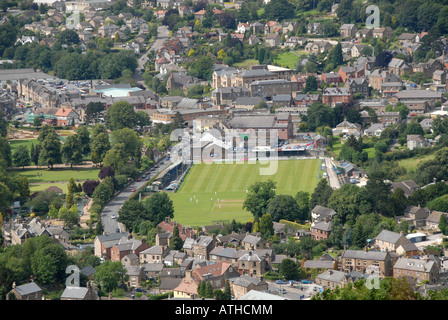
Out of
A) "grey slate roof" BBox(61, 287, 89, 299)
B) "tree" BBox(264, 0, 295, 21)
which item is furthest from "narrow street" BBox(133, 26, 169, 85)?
"grey slate roof" BBox(61, 287, 89, 299)

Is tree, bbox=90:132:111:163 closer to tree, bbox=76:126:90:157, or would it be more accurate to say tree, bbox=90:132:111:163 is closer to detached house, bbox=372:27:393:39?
tree, bbox=76:126:90:157

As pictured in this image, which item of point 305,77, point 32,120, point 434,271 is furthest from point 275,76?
point 434,271

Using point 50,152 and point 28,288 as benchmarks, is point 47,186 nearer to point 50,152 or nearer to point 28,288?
point 50,152

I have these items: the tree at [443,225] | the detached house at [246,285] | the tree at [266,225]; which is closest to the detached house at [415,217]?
the tree at [443,225]

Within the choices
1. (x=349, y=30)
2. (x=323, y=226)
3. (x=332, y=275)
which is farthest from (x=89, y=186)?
(x=349, y=30)

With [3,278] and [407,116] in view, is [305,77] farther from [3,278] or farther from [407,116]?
[3,278]

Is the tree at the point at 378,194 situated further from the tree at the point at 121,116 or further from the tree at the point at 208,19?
the tree at the point at 208,19
